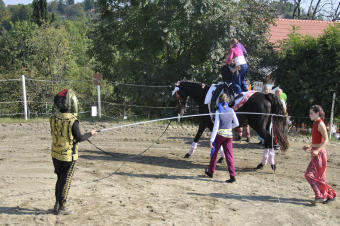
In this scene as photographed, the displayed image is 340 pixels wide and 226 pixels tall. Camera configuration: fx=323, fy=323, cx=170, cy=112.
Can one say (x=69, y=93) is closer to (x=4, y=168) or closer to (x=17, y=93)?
(x=4, y=168)

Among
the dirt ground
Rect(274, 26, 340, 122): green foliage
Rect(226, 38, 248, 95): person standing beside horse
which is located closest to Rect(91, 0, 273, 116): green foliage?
Rect(274, 26, 340, 122): green foliage

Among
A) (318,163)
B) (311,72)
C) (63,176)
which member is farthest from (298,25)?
(63,176)

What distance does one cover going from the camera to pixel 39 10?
29.6m

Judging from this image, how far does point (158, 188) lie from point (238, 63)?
3608 millimetres

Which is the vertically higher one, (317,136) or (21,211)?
(317,136)

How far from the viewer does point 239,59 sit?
25.8ft

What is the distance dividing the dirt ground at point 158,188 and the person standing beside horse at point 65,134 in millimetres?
772

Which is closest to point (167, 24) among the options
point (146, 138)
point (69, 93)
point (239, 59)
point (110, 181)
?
point (146, 138)

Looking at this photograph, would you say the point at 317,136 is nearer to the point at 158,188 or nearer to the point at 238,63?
the point at 238,63

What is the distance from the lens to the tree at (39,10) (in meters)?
29.4

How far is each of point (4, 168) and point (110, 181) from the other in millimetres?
2732

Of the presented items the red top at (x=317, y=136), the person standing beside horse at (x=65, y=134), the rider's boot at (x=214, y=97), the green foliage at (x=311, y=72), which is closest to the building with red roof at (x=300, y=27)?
the green foliage at (x=311, y=72)

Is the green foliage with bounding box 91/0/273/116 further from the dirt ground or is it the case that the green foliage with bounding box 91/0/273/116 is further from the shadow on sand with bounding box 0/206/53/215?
the shadow on sand with bounding box 0/206/53/215

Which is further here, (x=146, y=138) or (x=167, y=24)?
(x=167, y=24)
